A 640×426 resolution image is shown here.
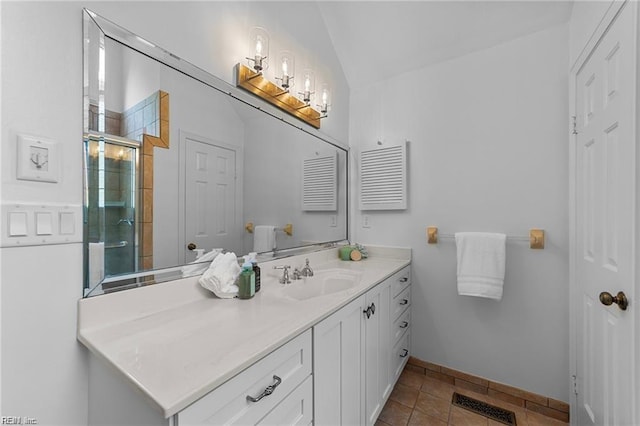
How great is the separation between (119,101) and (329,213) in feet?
4.83

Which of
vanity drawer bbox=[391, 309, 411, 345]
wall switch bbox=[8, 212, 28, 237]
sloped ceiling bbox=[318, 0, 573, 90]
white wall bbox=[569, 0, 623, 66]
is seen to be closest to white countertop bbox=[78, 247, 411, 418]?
wall switch bbox=[8, 212, 28, 237]

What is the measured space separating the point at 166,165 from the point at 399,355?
1818mm

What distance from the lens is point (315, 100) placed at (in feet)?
6.37

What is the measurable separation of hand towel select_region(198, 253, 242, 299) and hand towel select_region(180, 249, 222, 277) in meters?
0.05

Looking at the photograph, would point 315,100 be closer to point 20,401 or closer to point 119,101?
point 119,101

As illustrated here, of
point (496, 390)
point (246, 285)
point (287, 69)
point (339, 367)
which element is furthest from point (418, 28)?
point (496, 390)

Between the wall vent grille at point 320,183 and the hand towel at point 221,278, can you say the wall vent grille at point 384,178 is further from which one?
the hand towel at point 221,278

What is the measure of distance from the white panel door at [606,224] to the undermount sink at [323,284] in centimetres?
105

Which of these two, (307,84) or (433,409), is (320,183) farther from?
(433,409)

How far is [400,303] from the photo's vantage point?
1.82m

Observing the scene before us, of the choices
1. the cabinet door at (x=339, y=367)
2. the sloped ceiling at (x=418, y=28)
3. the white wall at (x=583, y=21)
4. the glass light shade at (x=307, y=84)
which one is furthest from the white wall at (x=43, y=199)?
the white wall at (x=583, y=21)

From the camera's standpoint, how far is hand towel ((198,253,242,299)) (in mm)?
1110

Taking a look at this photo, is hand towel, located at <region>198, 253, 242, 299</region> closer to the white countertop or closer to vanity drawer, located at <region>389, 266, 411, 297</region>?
the white countertop

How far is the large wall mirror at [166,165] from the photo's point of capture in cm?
87
